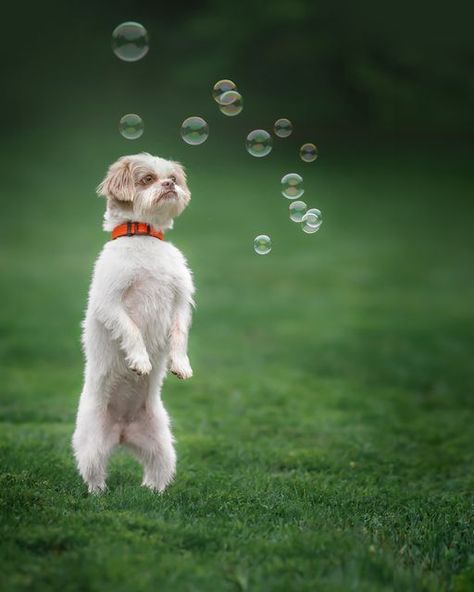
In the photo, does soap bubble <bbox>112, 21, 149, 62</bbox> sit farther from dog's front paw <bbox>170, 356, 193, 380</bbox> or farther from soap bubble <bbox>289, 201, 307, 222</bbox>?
dog's front paw <bbox>170, 356, 193, 380</bbox>

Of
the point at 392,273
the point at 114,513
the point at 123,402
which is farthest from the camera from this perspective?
the point at 392,273

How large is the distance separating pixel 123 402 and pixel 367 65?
23794 mm

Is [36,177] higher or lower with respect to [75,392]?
higher

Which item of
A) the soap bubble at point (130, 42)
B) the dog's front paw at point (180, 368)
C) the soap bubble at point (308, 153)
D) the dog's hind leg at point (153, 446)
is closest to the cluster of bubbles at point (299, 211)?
the soap bubble at point (308, 153)

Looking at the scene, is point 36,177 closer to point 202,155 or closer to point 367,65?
point 202,155

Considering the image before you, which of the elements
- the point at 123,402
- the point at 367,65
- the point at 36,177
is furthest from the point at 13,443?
the point at 367,65

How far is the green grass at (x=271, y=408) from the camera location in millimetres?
4285

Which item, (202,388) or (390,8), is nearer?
(202,388)

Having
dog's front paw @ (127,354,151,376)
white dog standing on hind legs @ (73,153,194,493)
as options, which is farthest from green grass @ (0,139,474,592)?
dog's front paw @ (127,354,151,376)

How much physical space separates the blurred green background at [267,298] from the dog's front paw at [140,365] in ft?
2.42

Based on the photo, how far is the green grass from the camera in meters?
4.29

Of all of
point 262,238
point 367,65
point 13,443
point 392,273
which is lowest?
point 13,443

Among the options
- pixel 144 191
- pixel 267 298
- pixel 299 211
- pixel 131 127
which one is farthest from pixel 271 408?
pixel 267 298

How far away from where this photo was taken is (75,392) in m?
9.97
